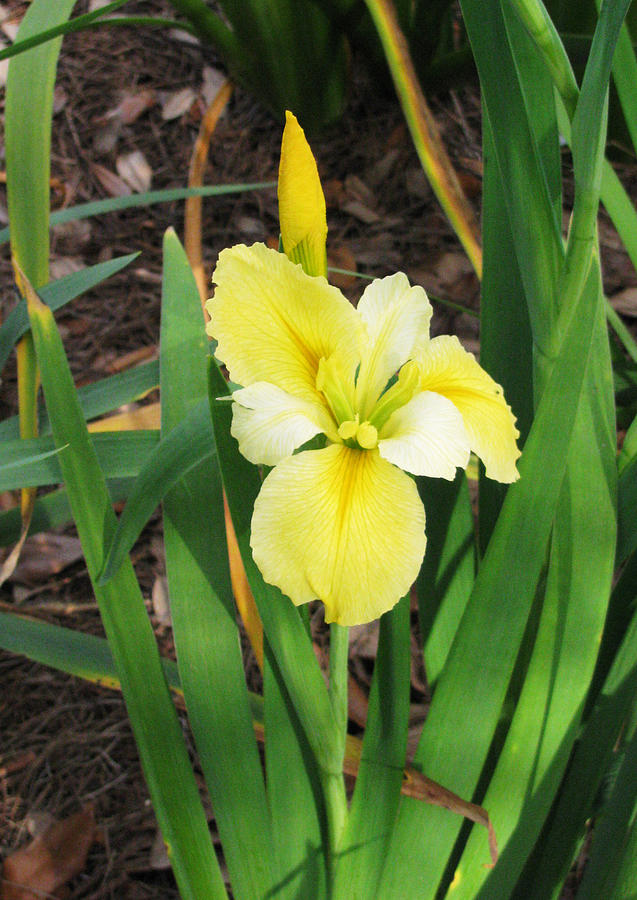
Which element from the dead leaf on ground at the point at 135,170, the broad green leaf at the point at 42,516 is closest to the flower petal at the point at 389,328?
the broad green leaf at the point at 42,516

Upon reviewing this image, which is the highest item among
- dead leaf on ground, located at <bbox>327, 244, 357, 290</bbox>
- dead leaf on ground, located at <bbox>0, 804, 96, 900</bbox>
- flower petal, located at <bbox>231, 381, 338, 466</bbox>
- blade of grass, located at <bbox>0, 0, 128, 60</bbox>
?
blade of grass, located at <bbox>0, 0, 128, 60</bbox>

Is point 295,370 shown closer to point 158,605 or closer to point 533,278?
point 533,278

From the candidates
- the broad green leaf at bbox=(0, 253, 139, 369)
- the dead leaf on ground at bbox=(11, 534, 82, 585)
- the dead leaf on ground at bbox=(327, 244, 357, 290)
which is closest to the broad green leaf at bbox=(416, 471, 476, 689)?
the broad green leaf at bbox=(0, 253, 139, 369)

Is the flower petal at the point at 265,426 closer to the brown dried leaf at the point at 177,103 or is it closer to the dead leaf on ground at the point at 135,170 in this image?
the dead leaf on ground at the point at 135,170

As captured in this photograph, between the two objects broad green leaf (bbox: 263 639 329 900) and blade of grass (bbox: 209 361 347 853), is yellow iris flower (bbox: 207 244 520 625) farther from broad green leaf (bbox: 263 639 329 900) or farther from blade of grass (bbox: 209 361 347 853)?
broad green leaf (bbox: 263 639 329 900)

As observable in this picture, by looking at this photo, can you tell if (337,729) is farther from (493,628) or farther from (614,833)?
(614,833)

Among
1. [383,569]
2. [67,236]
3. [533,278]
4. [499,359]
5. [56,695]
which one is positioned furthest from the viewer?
[67,236]

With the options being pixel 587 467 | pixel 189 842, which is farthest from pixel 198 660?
pixel 587 467
